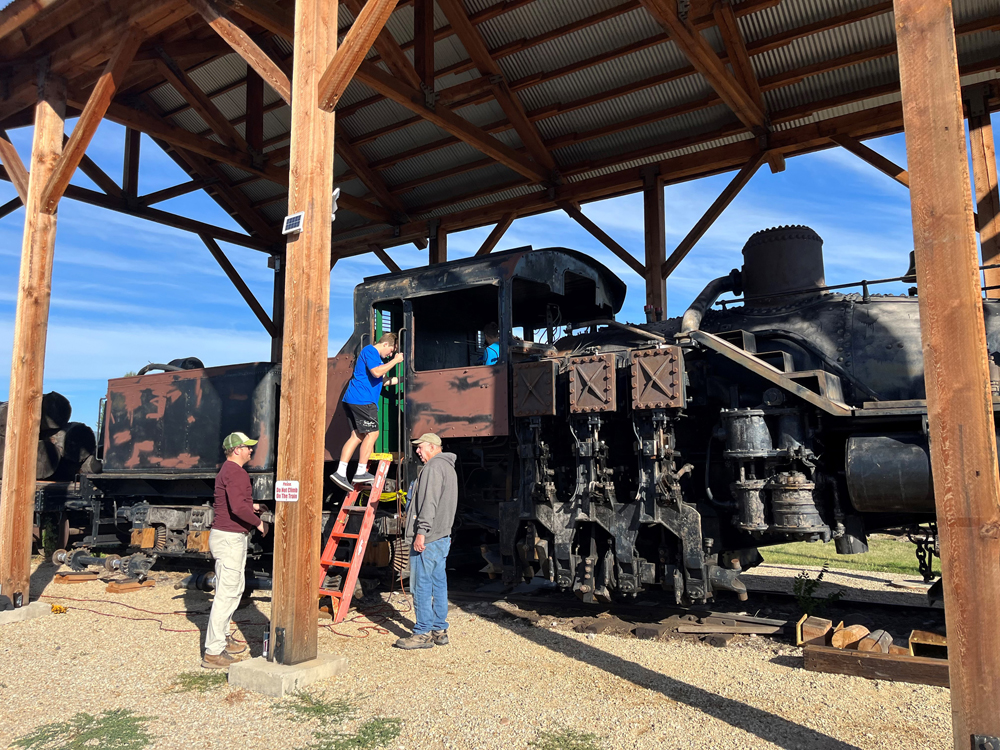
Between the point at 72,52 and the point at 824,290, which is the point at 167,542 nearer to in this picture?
the point at 72,52

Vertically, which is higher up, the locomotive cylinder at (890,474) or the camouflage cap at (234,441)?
the camouflage cap at (234,441)

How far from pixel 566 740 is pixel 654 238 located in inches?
368

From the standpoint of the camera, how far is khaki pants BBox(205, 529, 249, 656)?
5.25 meters

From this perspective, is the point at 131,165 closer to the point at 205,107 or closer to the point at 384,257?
the point at 205,107

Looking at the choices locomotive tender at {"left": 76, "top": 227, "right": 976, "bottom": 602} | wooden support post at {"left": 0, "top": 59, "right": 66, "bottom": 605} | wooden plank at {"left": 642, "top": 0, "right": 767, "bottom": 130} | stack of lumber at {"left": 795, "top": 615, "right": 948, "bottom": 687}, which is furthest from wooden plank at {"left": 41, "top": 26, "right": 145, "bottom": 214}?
stack of lumber at {"left": 795, "top": 615, "right": 948, "bottom": 687}

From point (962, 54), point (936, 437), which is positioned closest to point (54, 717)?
point (936, 437)

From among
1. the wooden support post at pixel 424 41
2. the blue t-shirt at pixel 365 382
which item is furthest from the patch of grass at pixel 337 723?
the wooden support post at pixel 424 41

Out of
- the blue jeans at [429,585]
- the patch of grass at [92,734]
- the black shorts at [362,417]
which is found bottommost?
the patch of grass at [92,734]

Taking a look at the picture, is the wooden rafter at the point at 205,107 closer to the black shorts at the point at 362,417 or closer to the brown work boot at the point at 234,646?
the black shorts at the point at 362,417

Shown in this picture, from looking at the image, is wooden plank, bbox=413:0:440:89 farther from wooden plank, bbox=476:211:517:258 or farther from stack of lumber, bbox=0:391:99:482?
stack of lumber, bbox=0:391:99:482

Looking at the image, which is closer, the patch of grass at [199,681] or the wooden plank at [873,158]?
the patch of grass at [199,681]

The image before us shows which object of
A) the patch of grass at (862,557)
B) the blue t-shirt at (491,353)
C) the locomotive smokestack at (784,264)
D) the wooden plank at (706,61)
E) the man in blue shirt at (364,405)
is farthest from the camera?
the patch of grass at (862,557)

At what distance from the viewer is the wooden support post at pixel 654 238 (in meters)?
11.7

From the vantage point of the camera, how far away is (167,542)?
902cm
